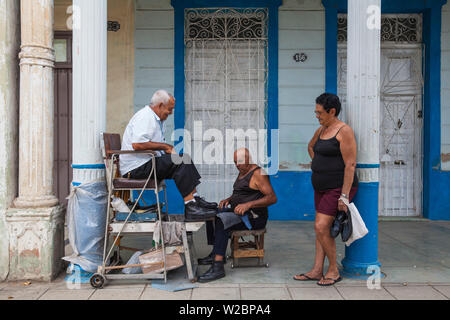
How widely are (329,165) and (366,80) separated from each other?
3.11 ft

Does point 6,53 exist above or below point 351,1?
below

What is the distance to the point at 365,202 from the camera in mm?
4023

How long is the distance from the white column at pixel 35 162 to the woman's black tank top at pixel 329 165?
8.73ft

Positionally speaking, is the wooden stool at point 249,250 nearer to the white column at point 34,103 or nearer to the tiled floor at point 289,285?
the tiled floor at point 289,285

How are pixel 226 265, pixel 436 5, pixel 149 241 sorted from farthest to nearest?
pixel 436 5
pixel 149 241
pixel 226 265

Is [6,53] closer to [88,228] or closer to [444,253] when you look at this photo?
[88,228]

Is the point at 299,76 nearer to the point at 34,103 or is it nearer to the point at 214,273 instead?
the point at 214,273

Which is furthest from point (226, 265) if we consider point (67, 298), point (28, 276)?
point (28, 276)

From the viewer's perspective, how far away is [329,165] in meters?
3.86

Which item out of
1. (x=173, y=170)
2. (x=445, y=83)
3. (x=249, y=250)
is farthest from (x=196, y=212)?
(x=445, y=83)

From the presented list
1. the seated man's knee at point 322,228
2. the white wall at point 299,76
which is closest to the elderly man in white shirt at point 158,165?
the seated man's knee at point 322,228

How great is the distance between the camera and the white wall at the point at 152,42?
6.99m

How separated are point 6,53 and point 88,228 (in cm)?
190

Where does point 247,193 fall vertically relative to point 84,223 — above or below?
above
